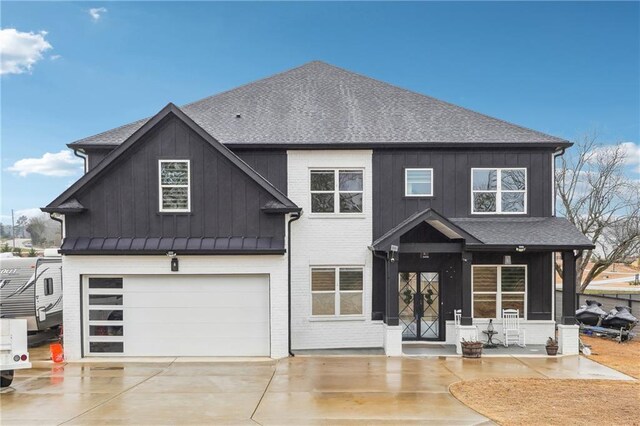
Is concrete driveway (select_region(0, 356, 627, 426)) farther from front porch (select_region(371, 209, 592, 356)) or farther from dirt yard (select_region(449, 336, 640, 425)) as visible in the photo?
front porch (select_region(371, 209, 592, 356))

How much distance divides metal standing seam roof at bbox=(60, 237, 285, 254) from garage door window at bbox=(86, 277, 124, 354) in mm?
1024

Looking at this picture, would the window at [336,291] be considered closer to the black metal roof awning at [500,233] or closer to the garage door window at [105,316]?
the black metal roof awning at [500,233]

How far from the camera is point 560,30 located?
73.4ft

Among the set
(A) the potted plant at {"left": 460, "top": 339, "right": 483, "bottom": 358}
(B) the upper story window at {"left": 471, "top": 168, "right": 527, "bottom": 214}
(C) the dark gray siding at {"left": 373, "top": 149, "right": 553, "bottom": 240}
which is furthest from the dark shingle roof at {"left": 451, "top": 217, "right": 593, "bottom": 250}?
(A) the potted plant at {"left": 460, "top": 339, "right": 483, "bottom": 358}

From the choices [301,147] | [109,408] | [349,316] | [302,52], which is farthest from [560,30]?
[109,408]

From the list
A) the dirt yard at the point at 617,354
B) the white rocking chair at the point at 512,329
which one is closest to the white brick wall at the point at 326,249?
the white rocking chair at the point at 512,329

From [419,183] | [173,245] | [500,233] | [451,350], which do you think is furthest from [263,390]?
[500,233]

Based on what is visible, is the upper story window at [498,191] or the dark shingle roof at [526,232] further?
the upper story window at [498,191]

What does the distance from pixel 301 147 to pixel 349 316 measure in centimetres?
557

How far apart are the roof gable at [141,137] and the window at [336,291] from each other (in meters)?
2.73

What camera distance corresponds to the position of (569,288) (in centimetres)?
1405

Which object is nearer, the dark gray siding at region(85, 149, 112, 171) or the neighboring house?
the neighboring house

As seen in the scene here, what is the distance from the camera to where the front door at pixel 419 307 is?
1528 centimetres

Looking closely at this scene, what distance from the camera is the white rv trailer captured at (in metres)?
15.7
